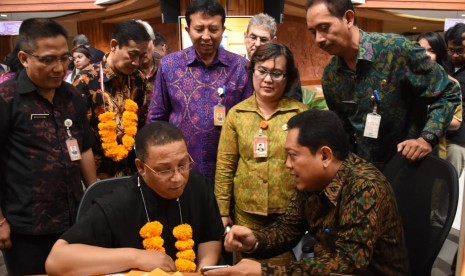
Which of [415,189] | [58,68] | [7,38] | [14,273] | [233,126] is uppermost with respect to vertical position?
[7,38]

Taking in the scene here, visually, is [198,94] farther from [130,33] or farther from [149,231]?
[149,231]

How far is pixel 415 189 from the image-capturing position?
1.61 meters

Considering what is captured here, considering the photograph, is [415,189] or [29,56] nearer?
[415,189]

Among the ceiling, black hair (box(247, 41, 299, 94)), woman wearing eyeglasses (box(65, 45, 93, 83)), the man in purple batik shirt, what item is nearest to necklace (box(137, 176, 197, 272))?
the man in purple batik shirt

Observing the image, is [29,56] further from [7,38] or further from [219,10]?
[7,38]

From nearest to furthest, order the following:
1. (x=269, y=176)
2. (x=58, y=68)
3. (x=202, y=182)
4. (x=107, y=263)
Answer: (x=107, y=263) → (x=202, y=182) → (x=58, y=68) → (x=269, y=176)

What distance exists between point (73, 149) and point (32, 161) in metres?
0.19

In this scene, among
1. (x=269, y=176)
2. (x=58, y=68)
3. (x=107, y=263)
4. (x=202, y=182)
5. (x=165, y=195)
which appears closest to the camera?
(x=107, y=263)

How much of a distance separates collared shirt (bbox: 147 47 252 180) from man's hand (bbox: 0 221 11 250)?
0.92 meters

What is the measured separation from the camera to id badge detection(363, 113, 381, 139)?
1.93 metres

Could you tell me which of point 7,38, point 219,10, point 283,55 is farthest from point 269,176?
point 7,38

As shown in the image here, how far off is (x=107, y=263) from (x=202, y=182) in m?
0.52

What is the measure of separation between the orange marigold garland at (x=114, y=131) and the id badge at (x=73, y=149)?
1.21ft

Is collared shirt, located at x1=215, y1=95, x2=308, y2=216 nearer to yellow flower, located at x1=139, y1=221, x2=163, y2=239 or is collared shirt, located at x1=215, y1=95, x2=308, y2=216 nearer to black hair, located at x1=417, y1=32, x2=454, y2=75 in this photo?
yellow flower, located at x1=139, y1=221, x2=163, y2=239
